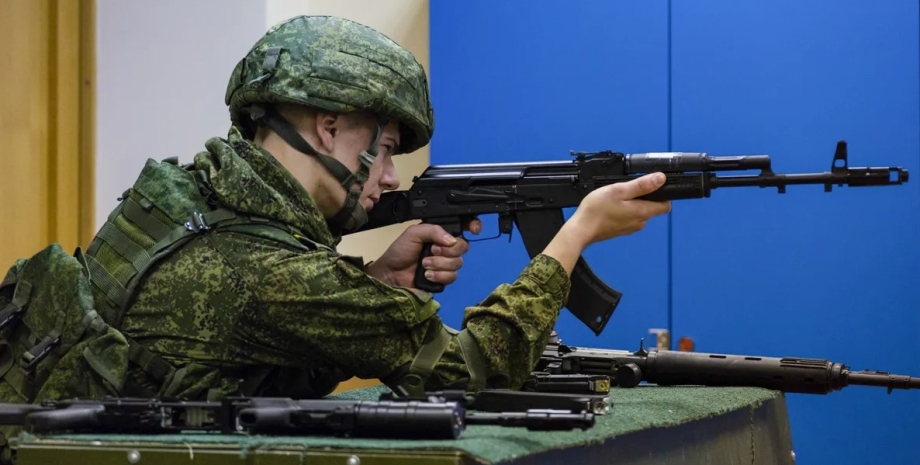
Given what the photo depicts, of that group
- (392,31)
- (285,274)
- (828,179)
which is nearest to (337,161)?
(285,274)

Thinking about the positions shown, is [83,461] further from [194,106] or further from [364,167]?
[194,106]

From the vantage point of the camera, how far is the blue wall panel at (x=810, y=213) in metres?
2.87

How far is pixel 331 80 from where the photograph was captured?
1.87 m

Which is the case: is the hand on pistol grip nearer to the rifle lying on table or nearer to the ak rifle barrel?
the ak rifle barrel

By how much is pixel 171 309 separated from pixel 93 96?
1.79 metres

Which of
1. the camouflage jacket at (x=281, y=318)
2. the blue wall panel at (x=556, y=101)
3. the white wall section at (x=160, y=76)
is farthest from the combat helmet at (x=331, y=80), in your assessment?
the blue wall panel at (x=556, y=101)

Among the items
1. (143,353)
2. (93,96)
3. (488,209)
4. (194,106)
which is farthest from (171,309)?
(93,96)

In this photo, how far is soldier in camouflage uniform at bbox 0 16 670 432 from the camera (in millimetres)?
1688

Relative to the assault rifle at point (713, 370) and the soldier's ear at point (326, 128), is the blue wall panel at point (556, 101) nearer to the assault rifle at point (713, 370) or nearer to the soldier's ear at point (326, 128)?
the assault rifle at point (713, 370)

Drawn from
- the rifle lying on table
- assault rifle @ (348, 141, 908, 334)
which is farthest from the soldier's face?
the rifle lying on table

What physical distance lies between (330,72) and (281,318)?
17.7 inches

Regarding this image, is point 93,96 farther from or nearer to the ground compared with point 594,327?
farther from the ground

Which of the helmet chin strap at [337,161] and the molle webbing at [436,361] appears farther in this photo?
the helmet chin strap at [337,161]

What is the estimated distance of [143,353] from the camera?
5.63 ft
